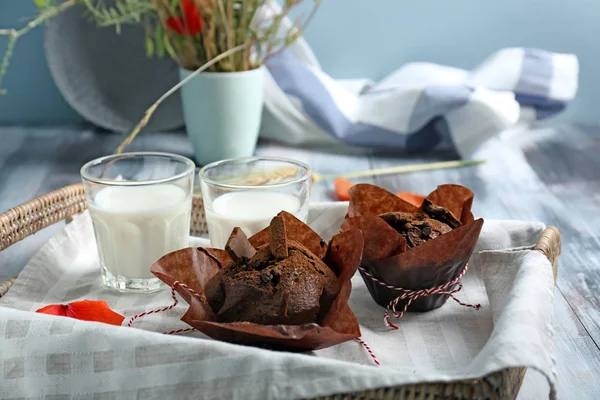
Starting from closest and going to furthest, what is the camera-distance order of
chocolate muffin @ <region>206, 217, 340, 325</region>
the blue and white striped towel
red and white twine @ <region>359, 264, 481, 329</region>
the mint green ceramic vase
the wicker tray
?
the wicker tray → chocolate muffin @ <region>206, 217, 340, 325</region> → red and white twine @ <region>359, 264, 481, 329</region> → the mint green ceramic vase → the blue and white striped towel

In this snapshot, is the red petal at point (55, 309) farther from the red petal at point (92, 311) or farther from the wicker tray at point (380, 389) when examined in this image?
the wicker tray at point (380, 389)

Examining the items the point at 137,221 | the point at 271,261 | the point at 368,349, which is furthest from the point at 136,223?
the point at 368,349

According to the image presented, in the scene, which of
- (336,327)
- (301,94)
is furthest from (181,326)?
(301,94)

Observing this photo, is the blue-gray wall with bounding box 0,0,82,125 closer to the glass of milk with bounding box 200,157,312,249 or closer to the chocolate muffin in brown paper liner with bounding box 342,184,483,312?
the glass of milk with bounding box 200,157,312,249

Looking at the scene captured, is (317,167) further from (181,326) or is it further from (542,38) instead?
(181,326)

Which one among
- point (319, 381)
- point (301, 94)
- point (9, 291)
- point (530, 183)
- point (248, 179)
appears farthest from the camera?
point (301, 94)

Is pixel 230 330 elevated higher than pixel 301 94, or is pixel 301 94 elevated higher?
pixel 230 330

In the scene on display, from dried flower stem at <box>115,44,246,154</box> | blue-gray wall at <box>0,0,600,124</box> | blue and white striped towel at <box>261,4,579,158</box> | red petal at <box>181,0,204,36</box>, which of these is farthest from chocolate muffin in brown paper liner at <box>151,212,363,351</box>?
blue-gray wall at <box>0,0,600,124</box>
